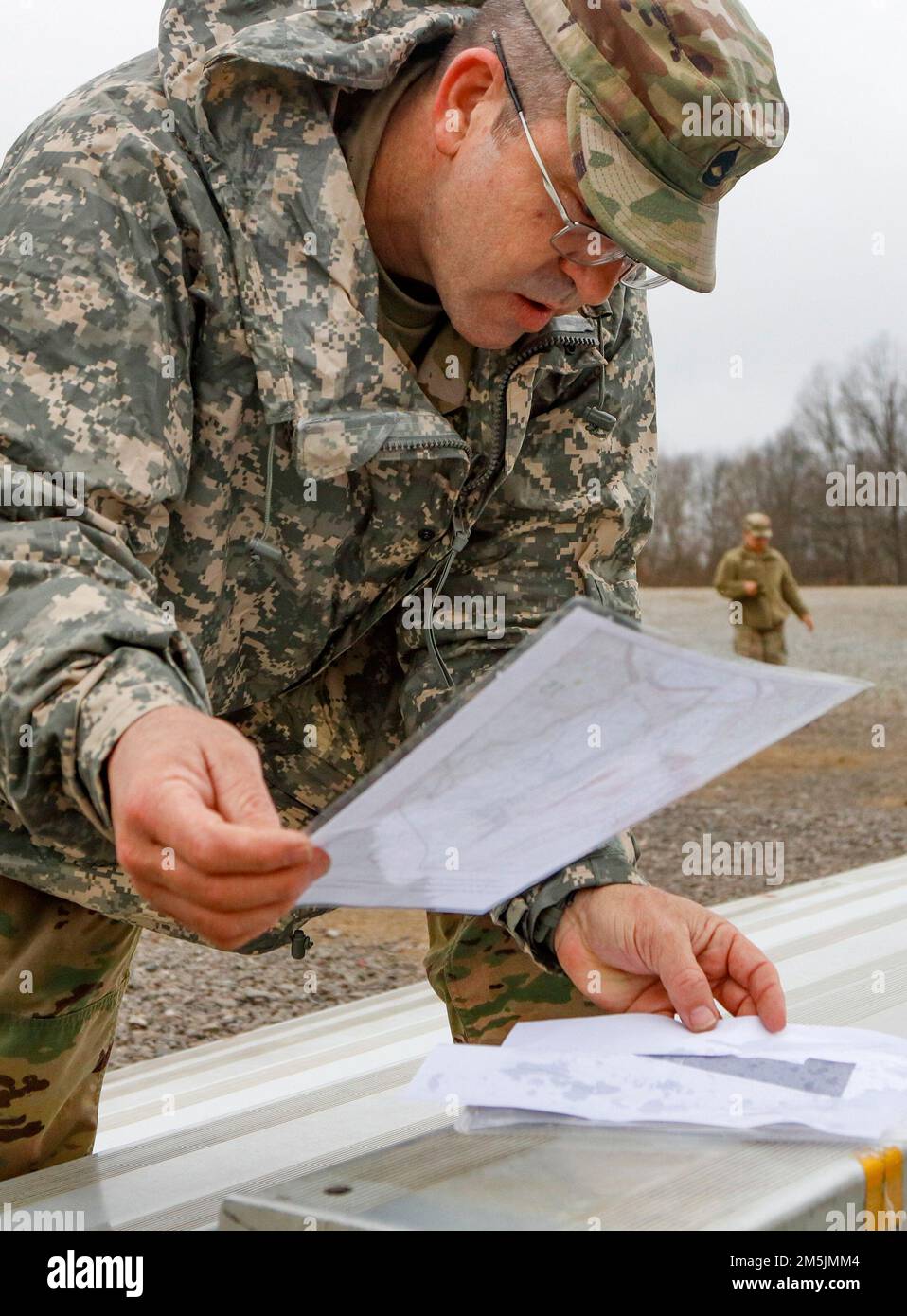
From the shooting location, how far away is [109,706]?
3.62 feet

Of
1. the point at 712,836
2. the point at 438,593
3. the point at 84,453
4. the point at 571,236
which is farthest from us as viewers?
the point at 712,836

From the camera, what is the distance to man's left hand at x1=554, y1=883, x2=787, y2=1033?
5.01 ft

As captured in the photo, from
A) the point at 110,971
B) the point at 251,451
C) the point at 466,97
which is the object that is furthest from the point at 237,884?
Result: the point at 466,97

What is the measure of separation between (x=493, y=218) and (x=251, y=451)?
14.4 inches

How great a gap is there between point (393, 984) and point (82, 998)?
2616mm

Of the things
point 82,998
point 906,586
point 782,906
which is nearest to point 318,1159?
point 82,998

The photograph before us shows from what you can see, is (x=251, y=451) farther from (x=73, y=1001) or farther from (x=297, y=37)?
(x=73, y=1001)

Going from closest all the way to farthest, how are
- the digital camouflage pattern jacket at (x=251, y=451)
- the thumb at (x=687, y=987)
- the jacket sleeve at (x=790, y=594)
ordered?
the digital camouflage pattern jacket at (x=251, y=451)
the thumb at (x=687, y=987)
the jacket sleeve at (x=790, y=594)

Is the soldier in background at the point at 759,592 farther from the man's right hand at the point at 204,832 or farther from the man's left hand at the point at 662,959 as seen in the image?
the man's right hand at the point at 204,832

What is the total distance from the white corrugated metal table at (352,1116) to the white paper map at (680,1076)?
0.06 meters

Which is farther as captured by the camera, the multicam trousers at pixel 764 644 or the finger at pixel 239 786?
the multicam trousers at pixel 764 644

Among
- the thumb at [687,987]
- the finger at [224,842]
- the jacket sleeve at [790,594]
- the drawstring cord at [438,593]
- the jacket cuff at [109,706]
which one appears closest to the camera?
the finger at [224,842]

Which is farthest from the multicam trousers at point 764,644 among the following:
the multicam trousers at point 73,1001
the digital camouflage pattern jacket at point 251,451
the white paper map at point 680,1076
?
the white paper map at point 680,1076

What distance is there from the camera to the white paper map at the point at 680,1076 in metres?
1.28
